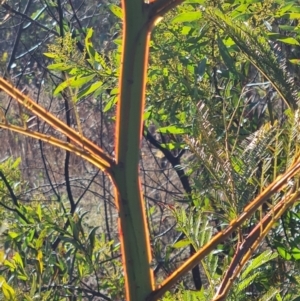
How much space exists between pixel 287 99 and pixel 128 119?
211 mm

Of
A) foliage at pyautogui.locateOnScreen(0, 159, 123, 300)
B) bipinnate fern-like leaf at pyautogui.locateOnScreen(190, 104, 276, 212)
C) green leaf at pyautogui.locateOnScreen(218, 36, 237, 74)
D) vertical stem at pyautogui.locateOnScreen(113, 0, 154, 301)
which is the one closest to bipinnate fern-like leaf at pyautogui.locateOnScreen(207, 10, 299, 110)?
bipinnate fern-like leaf at pyautogui.locateOnScreen(190, 104, 276, 212)

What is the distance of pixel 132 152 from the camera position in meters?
0.78

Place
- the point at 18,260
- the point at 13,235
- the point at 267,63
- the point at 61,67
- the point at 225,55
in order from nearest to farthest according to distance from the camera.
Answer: the point at 267,63 < the point at 225,55 < the point at 18,260 < the point at 61,67 < the point at 13,235

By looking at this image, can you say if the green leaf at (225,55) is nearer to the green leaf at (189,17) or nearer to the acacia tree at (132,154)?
the green leaf at (189,17)

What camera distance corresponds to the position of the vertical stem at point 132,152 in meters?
0.77

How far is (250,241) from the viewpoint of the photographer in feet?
2.71

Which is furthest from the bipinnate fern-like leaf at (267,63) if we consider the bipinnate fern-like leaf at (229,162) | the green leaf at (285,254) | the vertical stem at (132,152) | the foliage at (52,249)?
the foliage at (52,249)

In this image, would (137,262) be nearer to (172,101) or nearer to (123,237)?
(123,237)

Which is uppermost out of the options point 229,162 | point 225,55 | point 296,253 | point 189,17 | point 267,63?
point 189,17

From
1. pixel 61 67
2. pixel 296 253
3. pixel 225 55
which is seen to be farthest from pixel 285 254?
pixel 61 67

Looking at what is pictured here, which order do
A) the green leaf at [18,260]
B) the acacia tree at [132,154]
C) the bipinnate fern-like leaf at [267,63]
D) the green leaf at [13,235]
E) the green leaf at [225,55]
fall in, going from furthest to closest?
the green leaf at [13,235] → the green leaf at [18,260] → the green leaf at [225,55] → the bipinnate fern-like leaf at [267,63] → the acacia tree at [132,154]

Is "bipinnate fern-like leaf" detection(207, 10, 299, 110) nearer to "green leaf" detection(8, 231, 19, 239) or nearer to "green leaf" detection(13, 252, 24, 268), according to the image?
"green leaf" detection(13, 252, 24, 268)

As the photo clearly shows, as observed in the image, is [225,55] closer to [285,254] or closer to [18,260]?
[285,254]

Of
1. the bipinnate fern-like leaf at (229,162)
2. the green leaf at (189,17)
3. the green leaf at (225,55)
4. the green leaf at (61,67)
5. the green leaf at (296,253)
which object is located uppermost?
the green leaf at (61,67)
